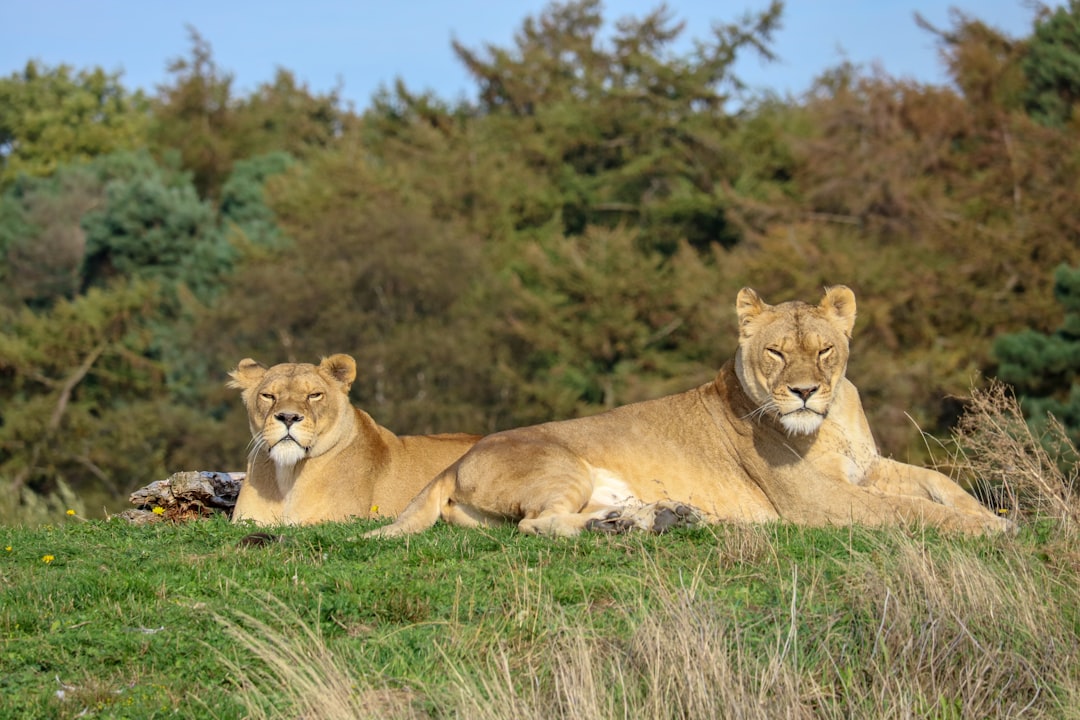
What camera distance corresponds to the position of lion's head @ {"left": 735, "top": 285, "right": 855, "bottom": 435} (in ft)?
24.1

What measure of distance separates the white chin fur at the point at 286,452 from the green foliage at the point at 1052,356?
21.2 metres

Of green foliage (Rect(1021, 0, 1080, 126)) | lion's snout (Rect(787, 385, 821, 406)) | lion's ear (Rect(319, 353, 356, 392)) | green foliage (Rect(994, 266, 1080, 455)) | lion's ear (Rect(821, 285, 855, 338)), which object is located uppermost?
green foliage (Rect(1021, 0, 1080, 126))

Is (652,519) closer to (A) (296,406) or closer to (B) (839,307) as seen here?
(B) (839,307)

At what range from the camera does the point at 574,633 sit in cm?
542

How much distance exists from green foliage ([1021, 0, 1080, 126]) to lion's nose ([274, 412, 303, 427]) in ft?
106

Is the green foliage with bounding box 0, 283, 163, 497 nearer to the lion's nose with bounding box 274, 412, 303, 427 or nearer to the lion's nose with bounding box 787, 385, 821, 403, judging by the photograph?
the lion's nose with bounding box 274, 412, 303, 427

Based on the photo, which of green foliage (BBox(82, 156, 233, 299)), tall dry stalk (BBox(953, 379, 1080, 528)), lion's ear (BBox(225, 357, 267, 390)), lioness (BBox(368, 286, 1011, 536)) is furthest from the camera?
green foliage (BBox(82, 156, 233, 299))

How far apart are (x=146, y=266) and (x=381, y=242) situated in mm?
9014

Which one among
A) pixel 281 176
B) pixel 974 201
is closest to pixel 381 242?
pixel 281 176

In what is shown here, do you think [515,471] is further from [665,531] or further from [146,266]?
[146,266]

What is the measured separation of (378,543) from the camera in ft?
23.0

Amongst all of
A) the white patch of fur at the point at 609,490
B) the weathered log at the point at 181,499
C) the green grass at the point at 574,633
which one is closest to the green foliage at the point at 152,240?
the weathered log at the point at 181,499

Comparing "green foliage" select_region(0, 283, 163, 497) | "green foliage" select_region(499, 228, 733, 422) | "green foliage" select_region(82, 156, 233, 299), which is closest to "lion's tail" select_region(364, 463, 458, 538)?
"green foliage" select_region(499, 228, 733, 422)

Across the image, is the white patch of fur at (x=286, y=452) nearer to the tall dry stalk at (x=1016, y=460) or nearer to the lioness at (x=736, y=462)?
the lioness at (x=736, y=462)
